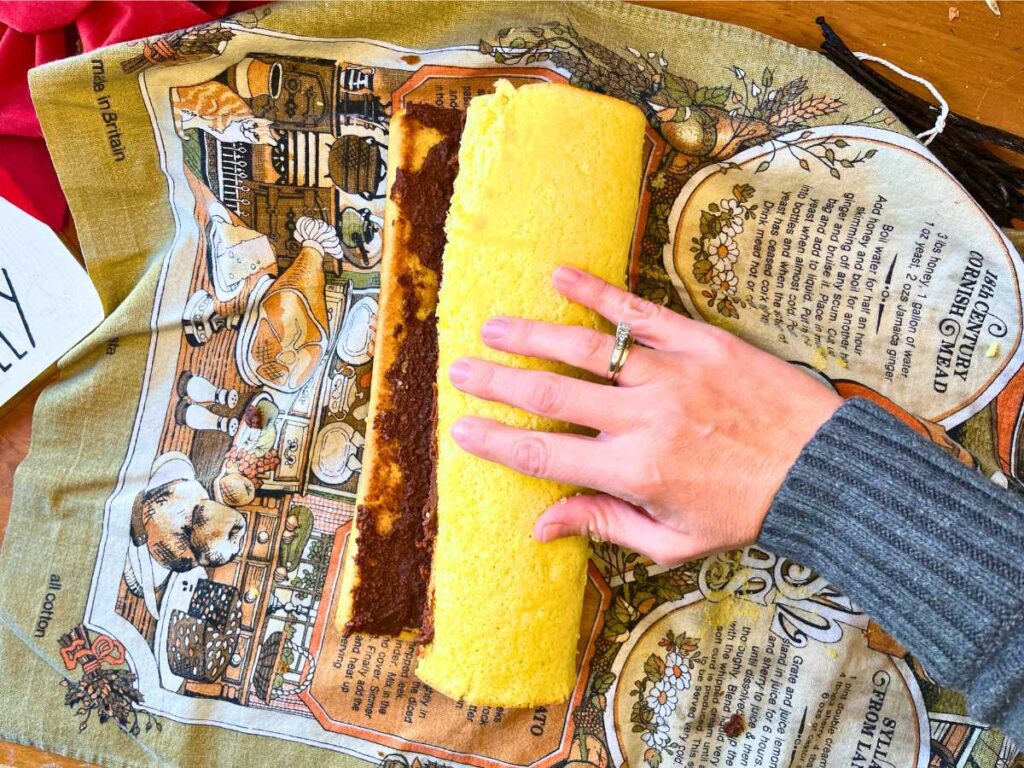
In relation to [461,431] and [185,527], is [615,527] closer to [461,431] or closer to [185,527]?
[461,431]

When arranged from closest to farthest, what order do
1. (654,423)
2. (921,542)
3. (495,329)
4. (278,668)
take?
(921,542) < (654,423) < (495,329) < (278,668)

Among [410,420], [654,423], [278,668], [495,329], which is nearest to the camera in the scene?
[654,423]

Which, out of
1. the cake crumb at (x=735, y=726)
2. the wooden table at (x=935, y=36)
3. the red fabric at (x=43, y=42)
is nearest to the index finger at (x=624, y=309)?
the wooden table at (x=935, y=36)

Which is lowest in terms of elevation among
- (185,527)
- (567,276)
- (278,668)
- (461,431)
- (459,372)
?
(278,668)

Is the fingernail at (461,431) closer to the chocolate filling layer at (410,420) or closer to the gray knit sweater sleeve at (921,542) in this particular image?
the chocolate filling layer at (410,420)

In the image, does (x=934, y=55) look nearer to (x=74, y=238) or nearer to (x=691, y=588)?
(x=691, y=588)

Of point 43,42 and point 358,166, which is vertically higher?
point 43,42

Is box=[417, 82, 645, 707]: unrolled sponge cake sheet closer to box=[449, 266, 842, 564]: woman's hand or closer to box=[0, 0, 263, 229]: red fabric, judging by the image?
box=[449, 266, 842, 564]: woman's hand

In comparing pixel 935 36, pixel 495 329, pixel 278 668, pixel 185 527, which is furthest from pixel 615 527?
pixel 935 36
